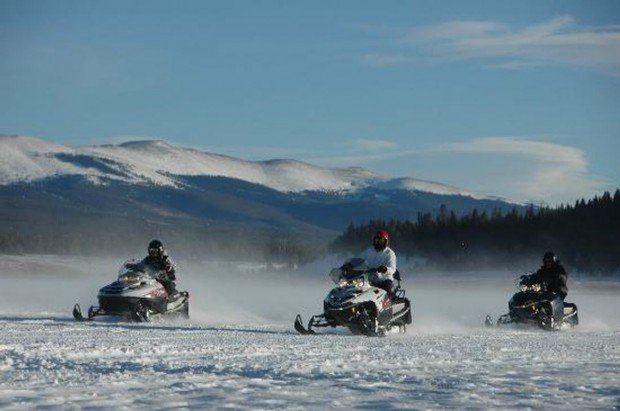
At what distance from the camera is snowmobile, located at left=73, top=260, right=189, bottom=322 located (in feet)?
73.6

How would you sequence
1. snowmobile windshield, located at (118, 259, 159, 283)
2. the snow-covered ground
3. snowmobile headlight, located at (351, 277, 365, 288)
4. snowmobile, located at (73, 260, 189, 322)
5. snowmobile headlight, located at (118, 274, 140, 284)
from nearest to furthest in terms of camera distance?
the snow-covered ground
snowmobile headlight, located at (351, 277, 365, 288)
snowmobile, located at (73, 260, 189, 322)
snowmobile headlight, located at (118, 274, 140, 284)
snowmobile windshield, located at (118, 259, 159, 283)

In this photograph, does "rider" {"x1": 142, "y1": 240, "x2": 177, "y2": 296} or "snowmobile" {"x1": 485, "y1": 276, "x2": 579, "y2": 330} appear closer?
"snowmobile" {"x1": 485, "y1": 276, "x2": 579, "y2": 330}

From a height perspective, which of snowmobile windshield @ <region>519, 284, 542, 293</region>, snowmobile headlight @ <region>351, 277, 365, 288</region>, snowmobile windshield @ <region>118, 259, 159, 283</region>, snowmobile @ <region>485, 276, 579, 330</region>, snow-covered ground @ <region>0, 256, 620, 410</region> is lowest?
snow-covered ground @ <region>0, 256, 620, 410</region>

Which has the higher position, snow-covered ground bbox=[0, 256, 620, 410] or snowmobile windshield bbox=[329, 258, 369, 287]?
snowmobile windshield bbox=[329, 258, 369, 287]

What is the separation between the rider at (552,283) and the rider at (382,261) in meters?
5.18

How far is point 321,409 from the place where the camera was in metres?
8.52

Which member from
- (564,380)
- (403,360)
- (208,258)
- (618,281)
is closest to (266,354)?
(403,360)

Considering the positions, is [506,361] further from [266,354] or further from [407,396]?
[407,396]

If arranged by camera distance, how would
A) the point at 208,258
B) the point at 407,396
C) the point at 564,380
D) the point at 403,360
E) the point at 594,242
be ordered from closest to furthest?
the point at 407,396 → the point at 564,380 → the point at 403,360 → the point at 594,242 → the point at 208,258

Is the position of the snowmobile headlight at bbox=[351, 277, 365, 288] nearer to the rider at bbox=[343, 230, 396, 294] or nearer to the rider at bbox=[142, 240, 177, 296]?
the rider at bbox=[343, 230, 396, 294]

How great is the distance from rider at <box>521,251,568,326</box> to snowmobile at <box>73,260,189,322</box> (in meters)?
7.64

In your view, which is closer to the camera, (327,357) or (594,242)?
(327,357)

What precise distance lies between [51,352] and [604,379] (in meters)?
5.95

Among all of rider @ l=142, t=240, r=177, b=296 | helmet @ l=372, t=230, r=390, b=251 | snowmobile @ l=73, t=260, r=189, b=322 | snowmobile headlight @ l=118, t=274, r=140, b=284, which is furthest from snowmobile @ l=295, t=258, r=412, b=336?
rider @ l=142, t=240, r=177, b=296
